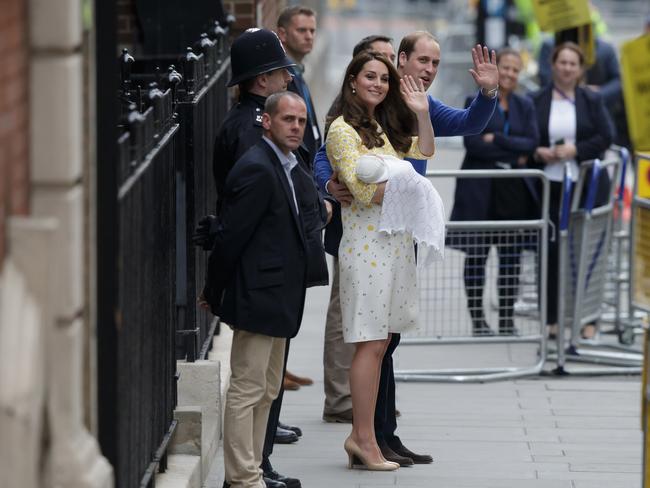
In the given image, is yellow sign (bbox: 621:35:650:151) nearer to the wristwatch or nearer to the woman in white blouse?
the wristwatch

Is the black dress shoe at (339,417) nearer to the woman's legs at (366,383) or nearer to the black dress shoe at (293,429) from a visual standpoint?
the black dress shoe at (293,429)

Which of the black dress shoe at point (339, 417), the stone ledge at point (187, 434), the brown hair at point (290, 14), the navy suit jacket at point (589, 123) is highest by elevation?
the brown hair at point (290, 14)

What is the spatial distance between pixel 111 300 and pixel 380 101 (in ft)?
8.74

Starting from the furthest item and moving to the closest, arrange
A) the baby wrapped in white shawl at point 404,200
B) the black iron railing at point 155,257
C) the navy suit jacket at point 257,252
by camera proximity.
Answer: the baby wrapped in white shawl at point 404,200 → the navy suit jacket at point 257,252 → the black iron railing at point 155,257

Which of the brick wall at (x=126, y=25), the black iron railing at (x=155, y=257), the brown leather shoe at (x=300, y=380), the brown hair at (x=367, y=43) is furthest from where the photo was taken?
the brick wall at (x=126, y=25)

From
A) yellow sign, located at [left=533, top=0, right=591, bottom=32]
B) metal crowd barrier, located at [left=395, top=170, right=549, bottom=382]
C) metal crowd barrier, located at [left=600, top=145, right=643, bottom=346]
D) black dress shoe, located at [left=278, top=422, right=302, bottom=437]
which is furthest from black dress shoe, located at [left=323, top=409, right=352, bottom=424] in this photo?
yellow sign, located at [left=533, top=0, right=591, bottom=32]

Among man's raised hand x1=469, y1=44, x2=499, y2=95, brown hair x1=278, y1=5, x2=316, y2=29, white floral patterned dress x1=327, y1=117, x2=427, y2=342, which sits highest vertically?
brown hair x1=278, y1=5, x2=316, y2=29

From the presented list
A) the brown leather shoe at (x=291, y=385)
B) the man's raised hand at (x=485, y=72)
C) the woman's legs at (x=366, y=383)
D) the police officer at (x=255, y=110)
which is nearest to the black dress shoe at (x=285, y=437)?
the woman's legs at (x=366, y=383)

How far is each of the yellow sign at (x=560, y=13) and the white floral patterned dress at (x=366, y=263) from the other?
16.3 feet

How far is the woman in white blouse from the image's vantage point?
10297mm

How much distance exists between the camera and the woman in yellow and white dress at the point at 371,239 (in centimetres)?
690

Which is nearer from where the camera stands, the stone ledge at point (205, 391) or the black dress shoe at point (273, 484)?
the black dress shoe at point (273, 484)

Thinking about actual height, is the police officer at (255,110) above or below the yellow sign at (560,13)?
below

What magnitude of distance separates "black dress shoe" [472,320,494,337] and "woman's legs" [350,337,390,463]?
2626 mm
